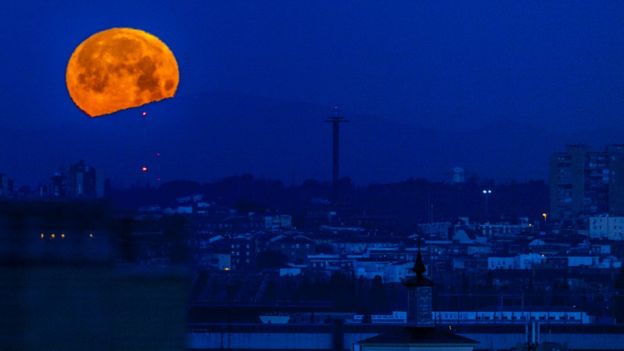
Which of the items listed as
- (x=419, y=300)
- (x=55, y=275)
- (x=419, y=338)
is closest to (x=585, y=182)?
(x=419, y=300)

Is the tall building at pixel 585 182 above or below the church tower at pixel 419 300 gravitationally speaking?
above

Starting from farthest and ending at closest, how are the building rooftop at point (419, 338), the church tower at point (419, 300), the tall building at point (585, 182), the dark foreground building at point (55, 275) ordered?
the tall building at point (585, 182) < the church tower at point (419, 300) < the building rooftop at point (419, 338) < the dark foreground building at point (55, 275)

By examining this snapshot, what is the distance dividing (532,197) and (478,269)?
1042 cm

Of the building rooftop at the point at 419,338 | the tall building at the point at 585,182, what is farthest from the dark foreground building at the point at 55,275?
the tall building at the point at 585,182

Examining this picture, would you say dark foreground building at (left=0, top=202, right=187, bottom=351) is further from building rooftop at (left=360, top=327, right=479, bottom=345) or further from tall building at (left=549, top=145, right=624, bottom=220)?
tall building at (left=549, top=145, right=624, bottom=220)

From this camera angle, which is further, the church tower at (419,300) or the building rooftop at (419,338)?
the church tower at (419,300)

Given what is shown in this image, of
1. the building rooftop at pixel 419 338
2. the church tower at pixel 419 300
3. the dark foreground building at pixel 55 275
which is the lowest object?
the building rooftop at pixel 419 338

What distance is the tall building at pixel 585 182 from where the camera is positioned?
55062 millimetres

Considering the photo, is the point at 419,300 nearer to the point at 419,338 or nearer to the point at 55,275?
the point at 419,338

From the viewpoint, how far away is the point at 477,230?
176 ft

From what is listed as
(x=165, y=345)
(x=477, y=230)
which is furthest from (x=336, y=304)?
(x=165, y=345)

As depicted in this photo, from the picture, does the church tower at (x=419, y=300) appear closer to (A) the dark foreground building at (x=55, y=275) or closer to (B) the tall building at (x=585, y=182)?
(A) the dark foreground building at (x=55, y=275)

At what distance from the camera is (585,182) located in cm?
5656

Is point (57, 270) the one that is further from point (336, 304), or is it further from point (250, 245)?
point (250, 245)
